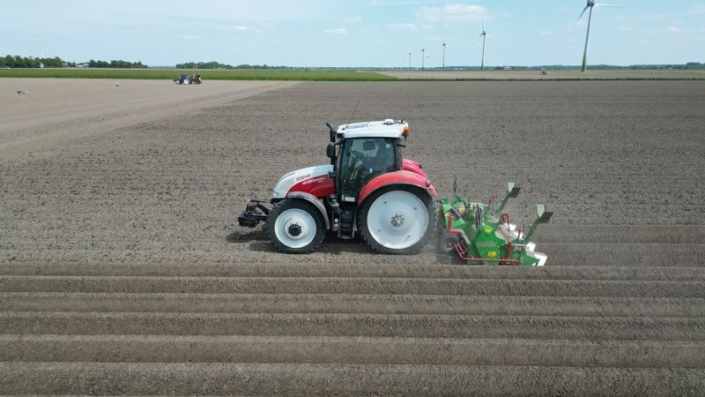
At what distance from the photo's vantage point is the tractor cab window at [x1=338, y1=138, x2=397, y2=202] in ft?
25.0

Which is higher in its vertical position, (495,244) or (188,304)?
(495,244)

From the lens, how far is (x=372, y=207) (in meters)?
7.54

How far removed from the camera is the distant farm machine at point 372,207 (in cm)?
748

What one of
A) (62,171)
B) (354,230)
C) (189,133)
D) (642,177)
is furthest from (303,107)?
(354,230)

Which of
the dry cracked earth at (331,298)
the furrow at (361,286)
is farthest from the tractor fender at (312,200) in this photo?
the furrow at (361,286)

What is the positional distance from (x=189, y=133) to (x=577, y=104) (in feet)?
76.6

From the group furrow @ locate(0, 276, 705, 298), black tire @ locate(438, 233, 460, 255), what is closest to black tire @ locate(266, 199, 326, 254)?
furrow @ locate(0, 276, 705, 298)

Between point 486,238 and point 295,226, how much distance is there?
2635mm

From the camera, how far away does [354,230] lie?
785 cm

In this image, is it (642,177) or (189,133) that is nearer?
(642,177)

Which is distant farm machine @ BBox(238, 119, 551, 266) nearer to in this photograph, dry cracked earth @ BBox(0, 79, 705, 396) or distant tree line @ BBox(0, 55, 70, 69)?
dry cracked earth @ BBox(0, 79, 705, 396)

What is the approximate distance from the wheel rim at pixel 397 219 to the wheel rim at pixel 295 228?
A: 86 cm

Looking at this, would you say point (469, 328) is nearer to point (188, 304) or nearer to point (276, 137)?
point (188, 304)

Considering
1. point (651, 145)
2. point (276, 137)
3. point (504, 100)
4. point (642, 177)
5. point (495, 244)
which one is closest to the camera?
point (495, 244)
